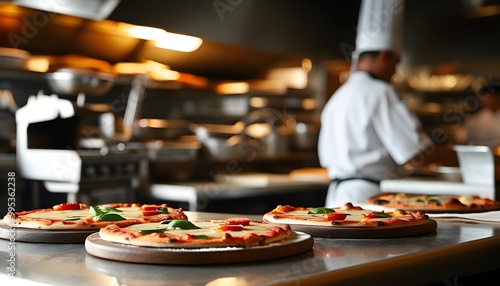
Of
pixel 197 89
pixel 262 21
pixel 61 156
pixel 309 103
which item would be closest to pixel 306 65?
pixel 309 103

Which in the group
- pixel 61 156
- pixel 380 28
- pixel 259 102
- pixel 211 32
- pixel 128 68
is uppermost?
pixel 211 32

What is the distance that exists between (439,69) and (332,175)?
4.69 metres

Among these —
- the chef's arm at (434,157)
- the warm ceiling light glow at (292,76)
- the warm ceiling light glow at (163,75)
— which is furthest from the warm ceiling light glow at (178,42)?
the chef's arm at (434,157)

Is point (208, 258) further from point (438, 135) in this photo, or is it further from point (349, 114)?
point (438, 135)

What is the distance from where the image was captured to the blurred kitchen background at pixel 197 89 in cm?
437

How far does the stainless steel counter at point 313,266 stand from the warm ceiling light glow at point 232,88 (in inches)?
203

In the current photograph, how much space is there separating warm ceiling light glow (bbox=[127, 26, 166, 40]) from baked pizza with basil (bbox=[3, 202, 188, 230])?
12.5 feet

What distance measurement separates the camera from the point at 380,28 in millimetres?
4285

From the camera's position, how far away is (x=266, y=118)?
627 cm

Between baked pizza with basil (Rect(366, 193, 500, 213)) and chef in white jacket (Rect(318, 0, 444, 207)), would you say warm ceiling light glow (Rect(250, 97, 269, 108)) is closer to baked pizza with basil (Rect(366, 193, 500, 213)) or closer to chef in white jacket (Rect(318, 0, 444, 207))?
chef in white jacket (Rect(318, 0, 444, 207))

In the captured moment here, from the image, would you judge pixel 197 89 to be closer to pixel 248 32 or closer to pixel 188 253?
pixel 248 32

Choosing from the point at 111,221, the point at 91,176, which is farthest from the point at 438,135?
the point at 111,221

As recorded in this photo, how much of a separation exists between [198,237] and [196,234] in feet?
0.19

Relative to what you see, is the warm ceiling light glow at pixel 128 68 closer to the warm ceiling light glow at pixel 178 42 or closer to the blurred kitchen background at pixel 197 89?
the blurred kitchen background at pixel 197 89
